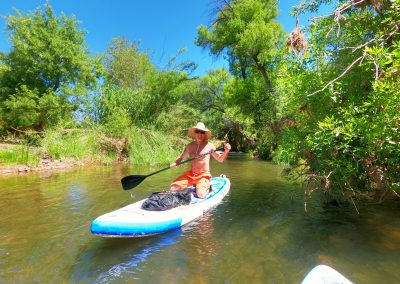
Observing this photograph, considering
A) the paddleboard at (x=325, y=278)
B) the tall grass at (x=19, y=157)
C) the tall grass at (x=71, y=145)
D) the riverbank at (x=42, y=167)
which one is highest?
the tall grass at (x=71, y=145)

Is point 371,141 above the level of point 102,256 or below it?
above

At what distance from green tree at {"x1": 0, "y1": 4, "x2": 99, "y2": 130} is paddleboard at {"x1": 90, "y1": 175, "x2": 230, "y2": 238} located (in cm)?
1310

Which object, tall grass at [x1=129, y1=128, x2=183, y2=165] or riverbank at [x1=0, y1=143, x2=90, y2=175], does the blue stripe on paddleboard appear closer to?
riverbank at [x1=0, y1=143, x2=90, y2=175]

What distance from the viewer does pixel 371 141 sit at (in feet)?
14.6

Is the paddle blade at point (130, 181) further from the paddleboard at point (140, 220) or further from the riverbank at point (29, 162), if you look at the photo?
the riverbank at point (29, 162)

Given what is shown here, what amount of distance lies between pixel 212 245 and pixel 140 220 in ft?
3.69

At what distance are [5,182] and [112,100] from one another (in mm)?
7487

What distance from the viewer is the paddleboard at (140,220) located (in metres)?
4.43

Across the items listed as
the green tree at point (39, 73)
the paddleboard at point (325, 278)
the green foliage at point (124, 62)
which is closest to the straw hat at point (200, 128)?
the paddleboard at point (325, 278)

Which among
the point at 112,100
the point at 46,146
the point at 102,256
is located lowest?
the point at 102,256

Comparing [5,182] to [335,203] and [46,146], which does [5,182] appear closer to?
[46,146]

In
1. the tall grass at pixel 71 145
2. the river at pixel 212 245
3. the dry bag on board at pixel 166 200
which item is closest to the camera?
the river at pixel 212 245

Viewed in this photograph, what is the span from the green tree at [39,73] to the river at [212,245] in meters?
10.8

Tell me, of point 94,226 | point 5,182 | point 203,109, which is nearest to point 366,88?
point 94,226
